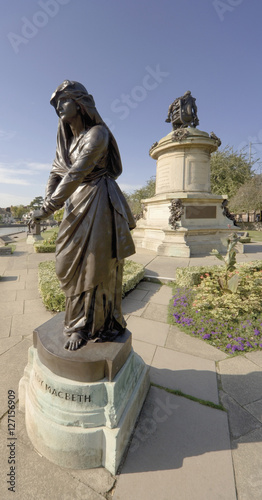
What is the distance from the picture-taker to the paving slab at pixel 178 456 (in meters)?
1.62

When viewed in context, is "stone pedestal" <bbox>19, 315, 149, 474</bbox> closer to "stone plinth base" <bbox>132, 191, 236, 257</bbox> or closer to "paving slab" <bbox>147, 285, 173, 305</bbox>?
"paving slab" <bbox>147, 285, 173, 305</bbox>

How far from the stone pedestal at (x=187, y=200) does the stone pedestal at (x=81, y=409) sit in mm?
8161

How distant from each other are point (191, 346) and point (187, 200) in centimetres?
781

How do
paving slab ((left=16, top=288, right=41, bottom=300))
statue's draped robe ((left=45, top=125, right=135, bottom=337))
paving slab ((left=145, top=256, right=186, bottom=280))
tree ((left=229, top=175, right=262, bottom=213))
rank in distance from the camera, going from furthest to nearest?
1. tree ((left=229, top=175, right=262, bottom=213))
2. paving slab ((left=145, top=256, right=186, bottom=280))
3. paving slab ((left=16, top=288, right=41, bottom=300))
4. statue's draped robe ((left=45, top=125, right=135, bottom=337))

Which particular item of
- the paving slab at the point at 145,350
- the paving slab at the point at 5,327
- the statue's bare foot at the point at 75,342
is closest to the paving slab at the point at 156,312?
the paving slab at the point at 145,350

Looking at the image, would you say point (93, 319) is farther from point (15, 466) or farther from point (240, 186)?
point (240, 186)

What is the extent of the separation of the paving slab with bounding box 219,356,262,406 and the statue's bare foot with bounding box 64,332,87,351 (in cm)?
191

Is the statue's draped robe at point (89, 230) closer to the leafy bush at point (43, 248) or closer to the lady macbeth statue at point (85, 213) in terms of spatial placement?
the lady macbeth statue at point (85, 213)

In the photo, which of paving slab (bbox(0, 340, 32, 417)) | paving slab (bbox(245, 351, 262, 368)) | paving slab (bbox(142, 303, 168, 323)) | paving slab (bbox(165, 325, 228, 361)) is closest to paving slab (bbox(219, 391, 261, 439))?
paving slab (bbox(165, 325, 228, 361))

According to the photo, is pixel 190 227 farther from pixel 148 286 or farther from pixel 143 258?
pixel 148 286

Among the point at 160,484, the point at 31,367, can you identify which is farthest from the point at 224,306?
the point at 31,367

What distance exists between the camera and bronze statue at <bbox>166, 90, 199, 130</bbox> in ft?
37.6

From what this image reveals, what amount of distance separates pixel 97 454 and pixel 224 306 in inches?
140

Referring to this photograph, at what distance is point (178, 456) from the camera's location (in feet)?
6.08
